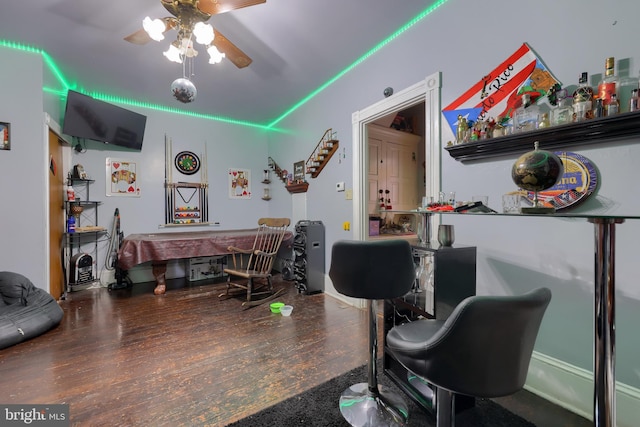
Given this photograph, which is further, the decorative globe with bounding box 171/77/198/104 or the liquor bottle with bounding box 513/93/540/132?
the decorative globe with bounding box 171/77/198/104

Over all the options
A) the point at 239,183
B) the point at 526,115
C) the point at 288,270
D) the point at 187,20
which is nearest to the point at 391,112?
the point at 526,115

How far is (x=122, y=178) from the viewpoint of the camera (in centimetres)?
415

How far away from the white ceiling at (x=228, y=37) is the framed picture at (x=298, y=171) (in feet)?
3.28

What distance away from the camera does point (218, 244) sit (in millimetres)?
3797

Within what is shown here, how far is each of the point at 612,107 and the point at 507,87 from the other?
0.58 meters

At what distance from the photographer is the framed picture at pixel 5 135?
2686 millimetres

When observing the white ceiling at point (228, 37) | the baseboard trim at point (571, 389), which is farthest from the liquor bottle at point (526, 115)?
the baseboard trim at point (571, 389)

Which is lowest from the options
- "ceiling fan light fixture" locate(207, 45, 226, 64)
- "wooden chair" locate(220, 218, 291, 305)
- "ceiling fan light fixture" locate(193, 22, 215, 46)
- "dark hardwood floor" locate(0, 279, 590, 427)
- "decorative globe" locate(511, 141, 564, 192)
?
"dark hardwood floor" locate(0, 279, 590, 427)

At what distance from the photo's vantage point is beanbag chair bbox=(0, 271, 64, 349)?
2.19 metres

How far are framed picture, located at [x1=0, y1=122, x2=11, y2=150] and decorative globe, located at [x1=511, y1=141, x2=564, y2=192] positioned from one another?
4.28 meters

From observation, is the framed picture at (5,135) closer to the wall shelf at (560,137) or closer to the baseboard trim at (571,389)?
the wall shelf at (560,137)

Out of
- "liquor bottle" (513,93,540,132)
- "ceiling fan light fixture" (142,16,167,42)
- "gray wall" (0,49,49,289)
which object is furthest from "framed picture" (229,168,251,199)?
"liquor bottle" (513,93,540,132)

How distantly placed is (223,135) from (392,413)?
4.81 metres

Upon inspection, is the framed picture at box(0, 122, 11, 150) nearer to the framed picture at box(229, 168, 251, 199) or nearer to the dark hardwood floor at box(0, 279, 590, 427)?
the dark hardwood floor at box(0, 279, 590, 427)
